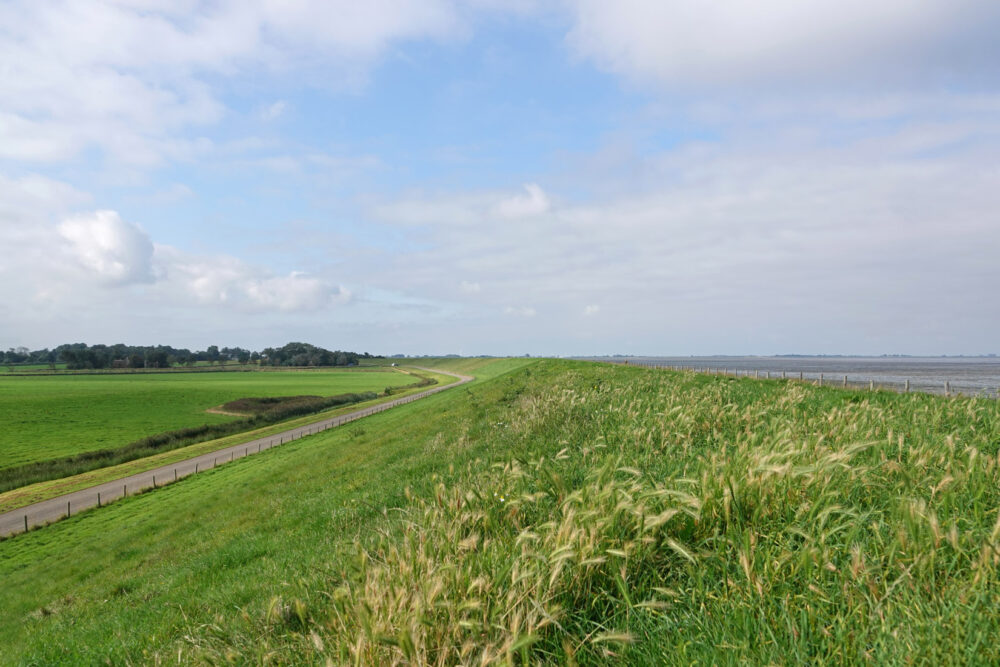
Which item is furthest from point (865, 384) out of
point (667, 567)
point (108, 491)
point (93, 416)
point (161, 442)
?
point (93, 416)

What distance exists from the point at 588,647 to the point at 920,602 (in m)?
1.95

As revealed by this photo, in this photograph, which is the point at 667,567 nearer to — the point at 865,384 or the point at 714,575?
the point at 714,575

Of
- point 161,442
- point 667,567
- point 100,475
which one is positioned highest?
point 667,567

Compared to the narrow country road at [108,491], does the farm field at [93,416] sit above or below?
above

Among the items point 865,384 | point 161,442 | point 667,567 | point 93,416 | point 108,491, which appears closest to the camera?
point 667,567

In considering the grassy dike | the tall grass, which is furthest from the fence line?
the tall grass

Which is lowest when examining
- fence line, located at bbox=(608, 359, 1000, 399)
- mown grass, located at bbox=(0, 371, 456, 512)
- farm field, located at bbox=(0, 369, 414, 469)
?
mown grass, located at bbox=(0, 371, 456, 512)

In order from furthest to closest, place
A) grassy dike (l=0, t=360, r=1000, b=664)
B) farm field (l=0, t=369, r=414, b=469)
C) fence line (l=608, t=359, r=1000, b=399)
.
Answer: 1. farm field (l=0, t=369, r=414, b=469)
2. fence line (l=608, t=359, r=1000, b=399)
3. grassy dike (l=0, t=360, r=1000, b=664)

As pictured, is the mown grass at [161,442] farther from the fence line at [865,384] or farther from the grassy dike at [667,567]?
the fence line at [865,384]

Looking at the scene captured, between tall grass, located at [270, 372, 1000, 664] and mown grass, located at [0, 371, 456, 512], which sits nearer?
tall grass, located at [270, 372, 1000, 664]

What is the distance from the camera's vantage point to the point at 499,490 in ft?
20.3

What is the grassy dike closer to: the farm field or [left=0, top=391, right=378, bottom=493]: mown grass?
[left=0, top=391, right=378, bottom=493]: mown grass

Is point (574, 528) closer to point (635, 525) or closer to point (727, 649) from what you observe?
point (635, 525)

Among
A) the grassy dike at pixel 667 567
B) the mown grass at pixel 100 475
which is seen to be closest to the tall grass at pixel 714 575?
the grassy dike at pixel 667 567
